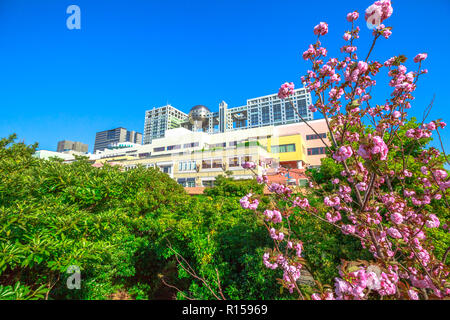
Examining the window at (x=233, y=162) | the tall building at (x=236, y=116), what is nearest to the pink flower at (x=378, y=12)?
the window at (x=233, y=162)

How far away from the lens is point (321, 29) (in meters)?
2.99

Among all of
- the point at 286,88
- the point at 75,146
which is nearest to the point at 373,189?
the point at 286,88

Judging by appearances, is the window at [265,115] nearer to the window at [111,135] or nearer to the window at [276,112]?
the window at [276,112]

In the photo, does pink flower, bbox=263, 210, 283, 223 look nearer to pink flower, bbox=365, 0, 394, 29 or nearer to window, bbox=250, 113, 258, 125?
pink flower, bbox=365, 0, 394, 29

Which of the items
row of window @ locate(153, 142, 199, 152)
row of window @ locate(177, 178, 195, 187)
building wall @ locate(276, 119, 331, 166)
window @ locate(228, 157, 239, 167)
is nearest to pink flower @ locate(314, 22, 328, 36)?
window @ locate(228, 157, 239, 167)

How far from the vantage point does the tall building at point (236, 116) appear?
3042 inches

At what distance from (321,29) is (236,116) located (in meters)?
95.4

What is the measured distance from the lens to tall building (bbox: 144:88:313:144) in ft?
253

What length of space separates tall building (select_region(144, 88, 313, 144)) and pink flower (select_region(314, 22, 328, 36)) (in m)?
71.0

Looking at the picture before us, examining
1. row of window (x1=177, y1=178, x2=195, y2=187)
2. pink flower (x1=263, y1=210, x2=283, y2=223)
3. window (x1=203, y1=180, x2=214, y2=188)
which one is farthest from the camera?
row of window (x1=177, y1=178, x2=195, y2=187)

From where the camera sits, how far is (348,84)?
249cm

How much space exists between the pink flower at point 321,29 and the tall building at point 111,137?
581 ft

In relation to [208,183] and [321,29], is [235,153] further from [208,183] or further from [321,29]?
[321,29]
